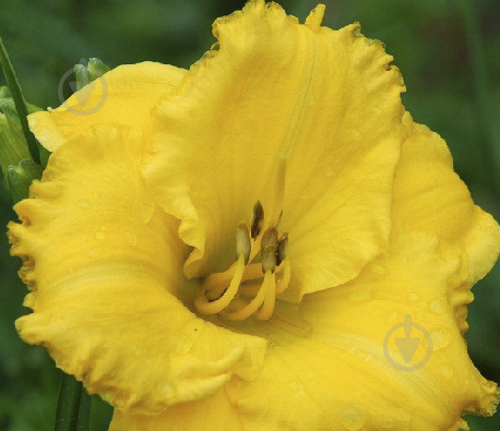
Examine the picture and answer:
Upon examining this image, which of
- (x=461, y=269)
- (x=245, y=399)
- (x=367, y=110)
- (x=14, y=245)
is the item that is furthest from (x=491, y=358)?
(x=14, y=245)

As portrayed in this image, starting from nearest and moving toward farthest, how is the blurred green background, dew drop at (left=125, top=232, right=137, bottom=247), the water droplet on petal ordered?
dew drop at (left=125, top=232, right=137, bottom=247) < the water droplet on petal < the blurred green background

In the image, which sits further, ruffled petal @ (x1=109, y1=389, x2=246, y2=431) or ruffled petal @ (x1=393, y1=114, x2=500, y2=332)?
ruffled petal @ (x1=393, y1=114, x2=500, y2=332)

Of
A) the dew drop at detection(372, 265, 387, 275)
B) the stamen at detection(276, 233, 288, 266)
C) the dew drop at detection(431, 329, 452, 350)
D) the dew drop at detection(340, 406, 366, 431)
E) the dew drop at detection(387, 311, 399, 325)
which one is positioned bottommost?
the dew drop at detection(340, 406, 366, 431)

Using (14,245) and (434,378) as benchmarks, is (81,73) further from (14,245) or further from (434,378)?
(434,378)

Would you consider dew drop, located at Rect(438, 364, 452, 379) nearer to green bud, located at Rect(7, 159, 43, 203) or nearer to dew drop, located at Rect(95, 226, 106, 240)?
dew drop, located at Rect(95, 226, 106, 240)

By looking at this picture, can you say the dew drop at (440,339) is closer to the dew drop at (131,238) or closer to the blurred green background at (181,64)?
the dew drop at (131,238)

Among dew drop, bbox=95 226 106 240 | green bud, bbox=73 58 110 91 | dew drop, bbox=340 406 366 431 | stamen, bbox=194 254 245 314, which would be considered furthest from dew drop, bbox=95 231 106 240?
dew drop, bbox=340 406 366 431

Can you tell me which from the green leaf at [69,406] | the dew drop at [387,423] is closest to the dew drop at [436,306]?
the dew drop at [387,423]
